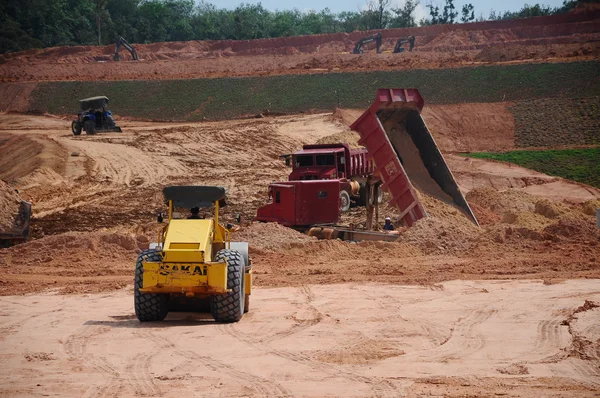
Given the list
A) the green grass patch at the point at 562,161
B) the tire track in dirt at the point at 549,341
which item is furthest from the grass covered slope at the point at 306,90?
the tire track in dirt at the point at 549,341

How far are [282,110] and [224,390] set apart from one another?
43.9 meters

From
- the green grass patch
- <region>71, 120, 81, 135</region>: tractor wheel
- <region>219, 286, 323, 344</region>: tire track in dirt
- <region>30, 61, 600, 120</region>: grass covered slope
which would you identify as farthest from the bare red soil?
<region>219, 286, 323, 344</region>: tire track in dirt

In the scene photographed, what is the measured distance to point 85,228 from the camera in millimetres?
25312

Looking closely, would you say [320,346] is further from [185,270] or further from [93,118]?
[93,118]

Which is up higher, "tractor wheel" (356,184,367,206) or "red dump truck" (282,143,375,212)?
"red dump truck" (282,143,375,212)

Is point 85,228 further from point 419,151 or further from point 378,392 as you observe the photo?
point 378,392

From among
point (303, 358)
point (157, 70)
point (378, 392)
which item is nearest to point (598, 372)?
point (378, 392)

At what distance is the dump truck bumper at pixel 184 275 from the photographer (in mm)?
12414

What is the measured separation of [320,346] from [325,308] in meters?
2.77

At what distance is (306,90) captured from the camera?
56000 mm

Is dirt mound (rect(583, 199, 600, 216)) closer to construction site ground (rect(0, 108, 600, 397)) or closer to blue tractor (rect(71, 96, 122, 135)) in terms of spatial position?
construction site ground (rect(0, 108, 600, 397))

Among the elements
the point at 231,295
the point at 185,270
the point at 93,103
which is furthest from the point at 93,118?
the point at 185,270

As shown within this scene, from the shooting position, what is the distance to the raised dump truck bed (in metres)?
22.9

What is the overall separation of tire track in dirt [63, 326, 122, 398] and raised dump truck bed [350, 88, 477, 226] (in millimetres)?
11390
